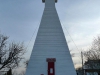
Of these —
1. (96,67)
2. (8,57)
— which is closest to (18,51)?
(8,57)

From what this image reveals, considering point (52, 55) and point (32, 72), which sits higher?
point (52, 55)

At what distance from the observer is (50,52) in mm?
17078

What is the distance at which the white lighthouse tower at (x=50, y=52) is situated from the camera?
16688 mm

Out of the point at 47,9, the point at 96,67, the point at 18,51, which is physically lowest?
the point at 96,67

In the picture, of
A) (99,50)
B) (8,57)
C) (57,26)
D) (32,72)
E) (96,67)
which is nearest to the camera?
(32,72)

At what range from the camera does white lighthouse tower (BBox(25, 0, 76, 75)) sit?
16688mm

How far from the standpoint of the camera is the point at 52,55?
55.7 feet

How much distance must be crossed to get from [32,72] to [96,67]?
25612mm

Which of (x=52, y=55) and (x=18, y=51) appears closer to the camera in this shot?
(x=52, y=55)

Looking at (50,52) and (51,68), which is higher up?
(50,52)

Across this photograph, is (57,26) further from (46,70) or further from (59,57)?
(46,70)

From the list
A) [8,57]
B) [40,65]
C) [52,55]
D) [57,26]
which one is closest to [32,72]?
[40,65]

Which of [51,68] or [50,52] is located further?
[50,52]

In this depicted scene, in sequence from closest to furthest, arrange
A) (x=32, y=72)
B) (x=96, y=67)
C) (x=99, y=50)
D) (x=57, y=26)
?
(x=32, y=72)
(x=57, y=26)
(x=99, y=50)
(x=96, y=67)
